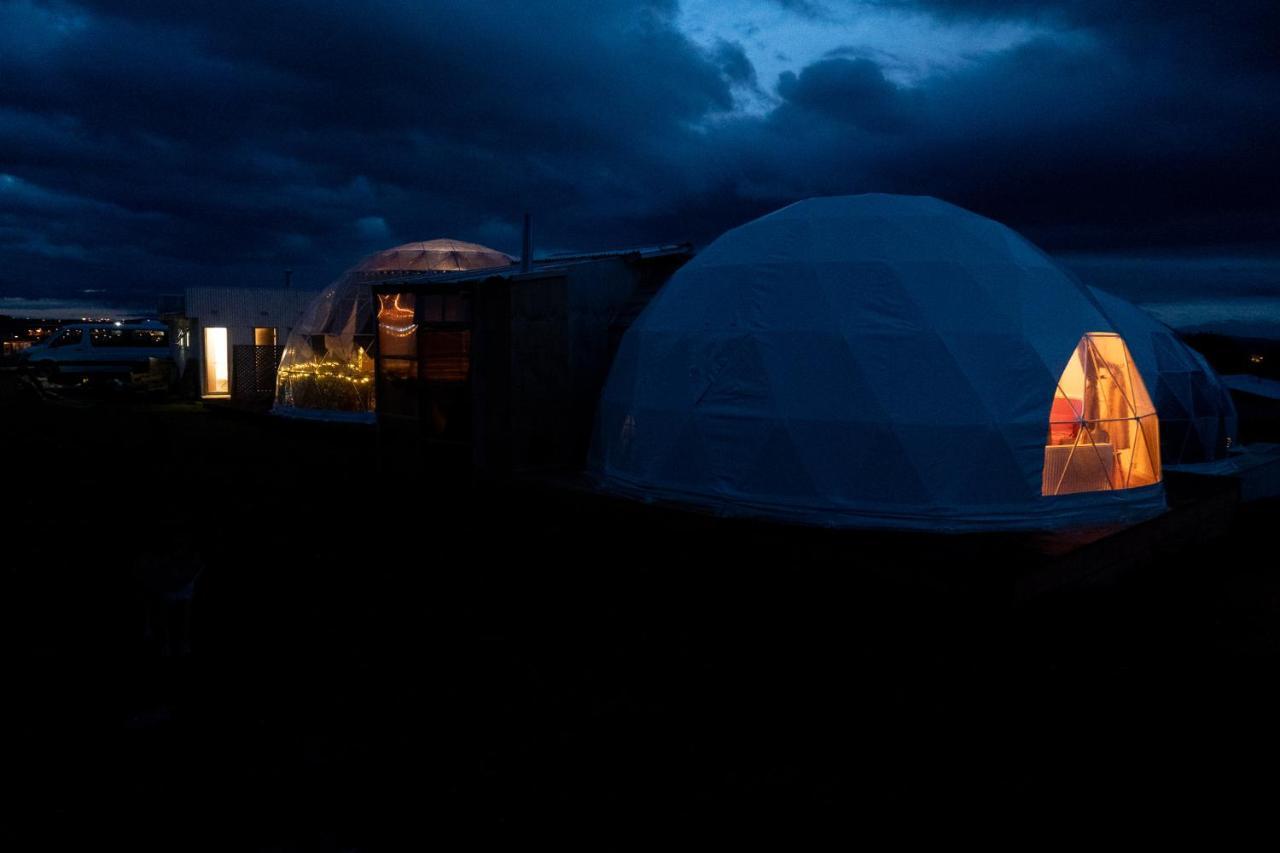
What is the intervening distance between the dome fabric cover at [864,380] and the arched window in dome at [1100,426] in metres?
0.19

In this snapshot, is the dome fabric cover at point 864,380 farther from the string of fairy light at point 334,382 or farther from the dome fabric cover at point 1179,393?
the string of fairy light at point 334,382

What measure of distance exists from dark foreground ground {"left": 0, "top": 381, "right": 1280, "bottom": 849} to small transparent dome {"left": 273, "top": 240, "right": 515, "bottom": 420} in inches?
421

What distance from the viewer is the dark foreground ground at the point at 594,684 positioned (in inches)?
164

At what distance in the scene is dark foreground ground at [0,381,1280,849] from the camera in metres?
4.16

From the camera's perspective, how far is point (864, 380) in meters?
9.39

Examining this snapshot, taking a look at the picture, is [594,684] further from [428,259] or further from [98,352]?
[98,352]

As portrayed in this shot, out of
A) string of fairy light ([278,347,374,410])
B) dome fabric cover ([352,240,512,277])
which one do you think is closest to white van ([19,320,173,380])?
string of fairy light ([278,347,374,410])

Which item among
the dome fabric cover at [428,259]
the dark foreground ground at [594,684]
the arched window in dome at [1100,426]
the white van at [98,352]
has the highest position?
the dome fabric cover at [428,259]

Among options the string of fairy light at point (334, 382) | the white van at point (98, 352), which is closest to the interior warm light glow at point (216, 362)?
the white van at point (98, 352)

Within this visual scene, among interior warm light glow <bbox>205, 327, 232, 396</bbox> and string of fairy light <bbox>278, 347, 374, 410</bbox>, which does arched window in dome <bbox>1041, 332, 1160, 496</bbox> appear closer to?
string of fairy light <bbox>278, 347, 374, 410</bbox>

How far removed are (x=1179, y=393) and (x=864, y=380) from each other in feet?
34.3

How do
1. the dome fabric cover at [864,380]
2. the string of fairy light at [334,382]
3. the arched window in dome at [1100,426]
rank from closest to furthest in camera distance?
the dome fabric cover at [864,380] < the arched window in dome at [1100,426] < the string of fairy light at [334,382]

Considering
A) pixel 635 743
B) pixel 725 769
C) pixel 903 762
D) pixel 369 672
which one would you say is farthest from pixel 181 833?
pixel 903 762

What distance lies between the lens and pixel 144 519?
34.2 feet
